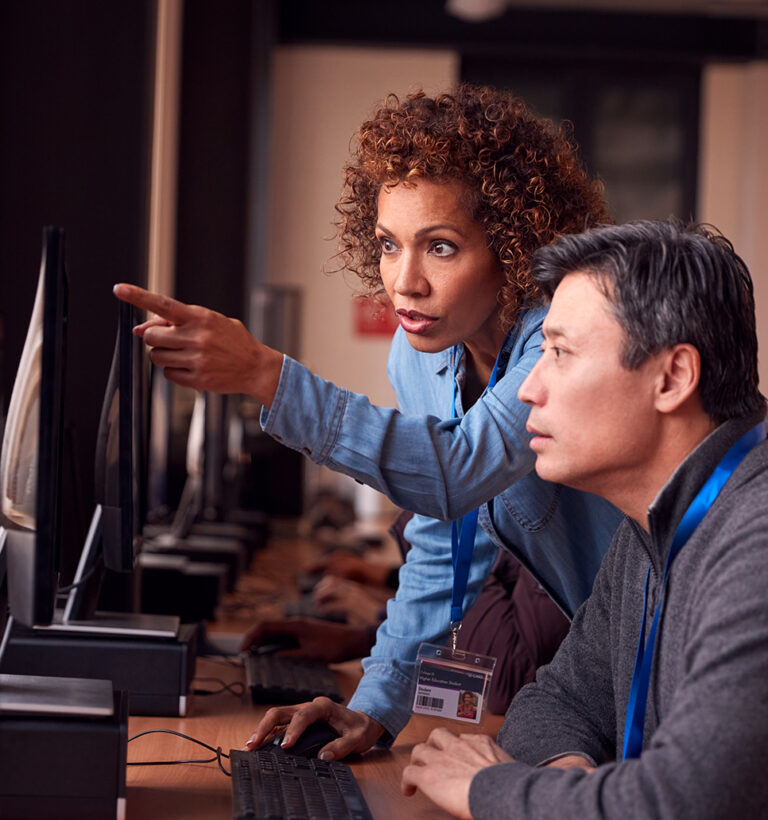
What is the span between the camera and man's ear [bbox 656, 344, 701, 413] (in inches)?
46.9

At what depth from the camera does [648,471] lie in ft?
4.10

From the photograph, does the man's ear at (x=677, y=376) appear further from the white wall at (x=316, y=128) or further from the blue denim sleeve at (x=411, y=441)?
the white wall at (x=316, y=128)

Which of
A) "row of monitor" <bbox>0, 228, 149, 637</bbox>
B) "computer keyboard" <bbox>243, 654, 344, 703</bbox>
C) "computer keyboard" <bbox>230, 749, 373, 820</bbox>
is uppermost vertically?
"row of monitor" <bbox>0, 228, 149, 637</bbox>

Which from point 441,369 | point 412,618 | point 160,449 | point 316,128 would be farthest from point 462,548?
point 316,128

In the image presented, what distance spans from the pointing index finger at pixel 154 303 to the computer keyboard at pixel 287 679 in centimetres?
86

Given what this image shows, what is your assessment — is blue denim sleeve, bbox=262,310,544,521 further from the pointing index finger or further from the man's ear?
the man's ear

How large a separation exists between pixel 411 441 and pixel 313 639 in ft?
3.01

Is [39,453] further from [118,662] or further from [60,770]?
[118,662]

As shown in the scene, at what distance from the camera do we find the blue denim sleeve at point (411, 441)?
1303 millimetres

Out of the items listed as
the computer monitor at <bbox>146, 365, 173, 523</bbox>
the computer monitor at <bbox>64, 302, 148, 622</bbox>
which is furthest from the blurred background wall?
the computer monitor at <bbox>64, 302, 148, 622</bbox>

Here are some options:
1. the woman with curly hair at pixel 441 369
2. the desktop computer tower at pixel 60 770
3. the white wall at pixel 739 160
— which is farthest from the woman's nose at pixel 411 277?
the white wall at pixel 739 160

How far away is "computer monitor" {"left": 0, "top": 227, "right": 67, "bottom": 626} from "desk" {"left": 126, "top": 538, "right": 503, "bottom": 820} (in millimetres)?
285

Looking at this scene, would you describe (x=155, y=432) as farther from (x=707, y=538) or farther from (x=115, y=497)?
(x=707, y=538)

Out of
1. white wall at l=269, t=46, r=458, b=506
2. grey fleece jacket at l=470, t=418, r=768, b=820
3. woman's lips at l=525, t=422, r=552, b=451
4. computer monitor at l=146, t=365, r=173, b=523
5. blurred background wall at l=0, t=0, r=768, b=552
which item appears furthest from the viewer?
white wall at l=269, t=46, r=458, b=506
